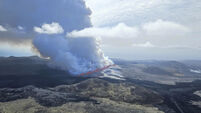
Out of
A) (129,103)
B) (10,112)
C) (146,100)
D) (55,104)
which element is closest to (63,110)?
(55,104)

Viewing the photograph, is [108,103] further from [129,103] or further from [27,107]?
[27,107]

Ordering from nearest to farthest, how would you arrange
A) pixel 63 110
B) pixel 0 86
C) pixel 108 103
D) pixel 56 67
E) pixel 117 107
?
pixel 63 110, pixel 117 107, pixel 108 103, pixel 0 86, pixel 56 67

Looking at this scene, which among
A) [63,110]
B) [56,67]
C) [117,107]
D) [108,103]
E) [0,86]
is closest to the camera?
[63,110]

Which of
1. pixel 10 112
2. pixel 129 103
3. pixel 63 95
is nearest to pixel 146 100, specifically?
pixel 129 103

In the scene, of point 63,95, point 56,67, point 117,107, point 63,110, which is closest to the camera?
point 63,110

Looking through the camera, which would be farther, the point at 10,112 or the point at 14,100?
the point at 14,100

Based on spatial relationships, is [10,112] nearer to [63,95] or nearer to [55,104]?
[55,104]

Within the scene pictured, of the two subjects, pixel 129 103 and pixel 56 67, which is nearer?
pixel 129 103

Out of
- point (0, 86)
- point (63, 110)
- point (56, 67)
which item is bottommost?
point (63, 110)

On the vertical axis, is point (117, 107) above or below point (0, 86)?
below
